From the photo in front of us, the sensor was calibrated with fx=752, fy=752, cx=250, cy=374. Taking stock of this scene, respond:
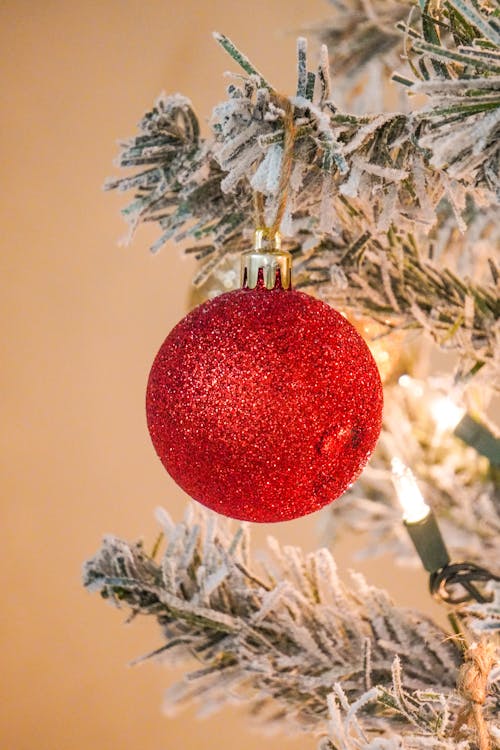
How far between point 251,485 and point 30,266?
758mm

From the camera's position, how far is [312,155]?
29 cm

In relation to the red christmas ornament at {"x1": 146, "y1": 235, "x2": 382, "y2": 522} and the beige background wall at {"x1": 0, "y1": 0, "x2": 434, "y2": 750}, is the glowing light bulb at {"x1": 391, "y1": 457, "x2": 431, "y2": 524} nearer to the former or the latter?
the red christmas ornament at {"x1": 146, "y1": 235, "x2": 382, "y2": 522}

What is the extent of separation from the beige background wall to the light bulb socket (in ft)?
1.96

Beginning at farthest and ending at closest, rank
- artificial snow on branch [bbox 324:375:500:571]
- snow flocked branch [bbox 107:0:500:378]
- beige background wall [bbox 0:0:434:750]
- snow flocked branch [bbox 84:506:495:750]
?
1. beige background wall [bbox 0:0:434:750]
2. artificial snow on branch [bbox 324:375:500:571]
3. snow flocked branch [bbox 84:506:495:750]
4. snow flocked branch [bbox 107:0:500:378]

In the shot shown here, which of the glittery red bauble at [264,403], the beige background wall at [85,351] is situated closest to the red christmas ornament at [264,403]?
the glittery red bauble at [264,403]

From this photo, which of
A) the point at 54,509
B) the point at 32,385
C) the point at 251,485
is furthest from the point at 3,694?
the point at 251,485

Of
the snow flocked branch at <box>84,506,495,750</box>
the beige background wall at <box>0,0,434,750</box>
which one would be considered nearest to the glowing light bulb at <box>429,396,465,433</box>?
the snow flocked branch at <box>84,506,495,750</box>

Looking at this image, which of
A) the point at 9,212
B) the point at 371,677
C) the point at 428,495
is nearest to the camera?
the point at 371,677

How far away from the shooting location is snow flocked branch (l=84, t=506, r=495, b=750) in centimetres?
41

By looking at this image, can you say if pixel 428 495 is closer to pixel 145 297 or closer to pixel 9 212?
pixel 145 297

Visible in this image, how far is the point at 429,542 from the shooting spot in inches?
17.1

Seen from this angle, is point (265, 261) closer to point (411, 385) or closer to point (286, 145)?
point (286, 145)

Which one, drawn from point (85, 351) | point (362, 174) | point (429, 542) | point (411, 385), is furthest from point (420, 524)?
point (85, 351)

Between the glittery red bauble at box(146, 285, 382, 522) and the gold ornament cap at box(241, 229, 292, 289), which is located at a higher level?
the gold ornament cap at box(241, 229, 292, 289)
